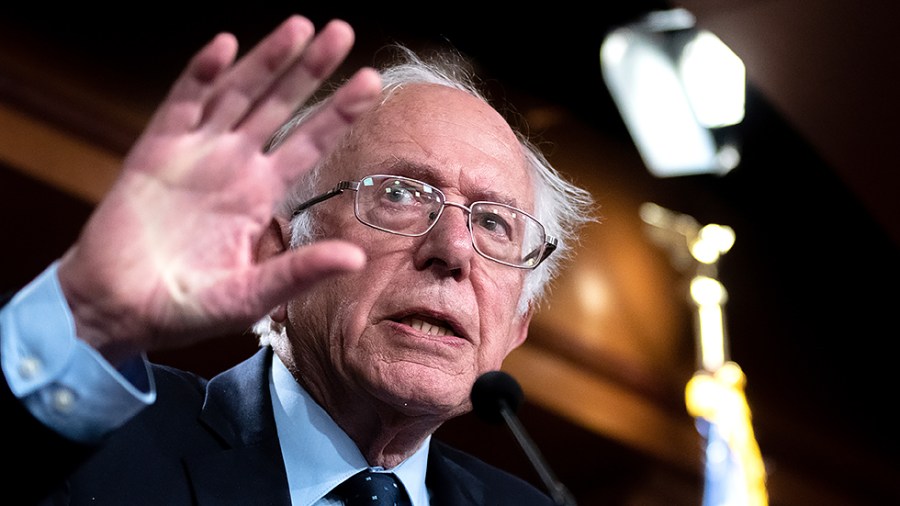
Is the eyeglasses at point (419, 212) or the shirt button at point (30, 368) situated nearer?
the shirt button at point (30, 368)

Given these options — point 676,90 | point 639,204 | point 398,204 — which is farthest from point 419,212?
point 639,204

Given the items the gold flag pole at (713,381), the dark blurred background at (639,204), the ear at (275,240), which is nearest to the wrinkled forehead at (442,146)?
the ear at (275,240)

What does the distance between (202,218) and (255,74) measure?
16 centimetres

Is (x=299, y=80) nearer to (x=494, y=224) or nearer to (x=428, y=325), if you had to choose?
(x=428, y=325)

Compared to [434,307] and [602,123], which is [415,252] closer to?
[434,307]

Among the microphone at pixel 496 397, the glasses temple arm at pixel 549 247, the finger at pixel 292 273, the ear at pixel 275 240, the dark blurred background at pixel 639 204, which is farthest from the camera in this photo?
the dark blurred background at pixel 639 204

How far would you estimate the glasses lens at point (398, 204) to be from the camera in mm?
1730

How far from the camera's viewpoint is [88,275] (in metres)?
1.04

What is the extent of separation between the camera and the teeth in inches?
65.0

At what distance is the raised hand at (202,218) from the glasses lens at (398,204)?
62 cm

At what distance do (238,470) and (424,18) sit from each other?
239 cm

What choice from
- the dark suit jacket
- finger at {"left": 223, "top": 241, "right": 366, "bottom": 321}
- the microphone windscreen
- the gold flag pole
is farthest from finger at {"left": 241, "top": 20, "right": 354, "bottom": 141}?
the gold flag pole

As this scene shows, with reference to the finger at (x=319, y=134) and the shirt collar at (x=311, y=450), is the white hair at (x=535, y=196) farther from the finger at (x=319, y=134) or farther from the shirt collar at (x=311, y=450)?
the finger at (x=319, y=134)

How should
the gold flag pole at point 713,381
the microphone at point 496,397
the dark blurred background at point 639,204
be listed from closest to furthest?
the microphone at point 496,397
the dark blurred background at point 639,204
the gold flag pole at point 713,381
